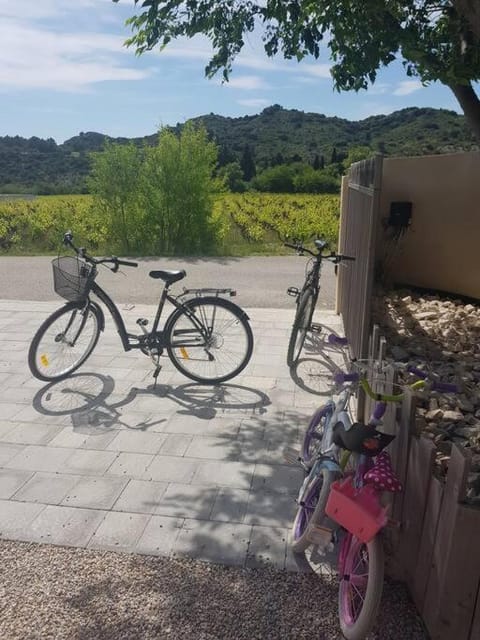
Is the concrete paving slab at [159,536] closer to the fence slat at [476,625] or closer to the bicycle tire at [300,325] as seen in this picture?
the fence slat at [476,625]

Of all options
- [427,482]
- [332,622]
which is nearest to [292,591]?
[332,622]

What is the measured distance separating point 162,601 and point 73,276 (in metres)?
2.72

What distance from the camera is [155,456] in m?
3.30

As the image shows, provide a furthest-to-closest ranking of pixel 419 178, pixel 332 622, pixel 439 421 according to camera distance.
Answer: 1. pixel 419 178
2. pixel 439 421
3. pixel 332 622

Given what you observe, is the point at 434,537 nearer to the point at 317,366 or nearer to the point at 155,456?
the point at 155,456

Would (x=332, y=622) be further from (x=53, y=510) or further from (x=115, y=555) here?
(x=53, y=510)

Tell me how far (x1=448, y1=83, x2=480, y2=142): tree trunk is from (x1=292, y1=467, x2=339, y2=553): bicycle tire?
9.20ft

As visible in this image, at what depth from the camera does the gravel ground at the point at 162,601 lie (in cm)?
202

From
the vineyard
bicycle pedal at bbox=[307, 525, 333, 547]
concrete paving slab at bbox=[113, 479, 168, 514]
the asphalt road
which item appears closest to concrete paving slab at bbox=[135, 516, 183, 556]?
concrete paving slab at bbox=[113, 479, 168, 514]

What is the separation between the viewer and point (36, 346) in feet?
14.0

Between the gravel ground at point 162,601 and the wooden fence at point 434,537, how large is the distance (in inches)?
6.6

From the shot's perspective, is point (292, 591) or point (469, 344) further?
point (469, 344)

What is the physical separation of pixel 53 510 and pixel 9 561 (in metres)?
0.38

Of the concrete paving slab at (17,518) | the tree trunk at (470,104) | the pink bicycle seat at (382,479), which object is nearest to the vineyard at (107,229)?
the tree trunk at (470,104)
